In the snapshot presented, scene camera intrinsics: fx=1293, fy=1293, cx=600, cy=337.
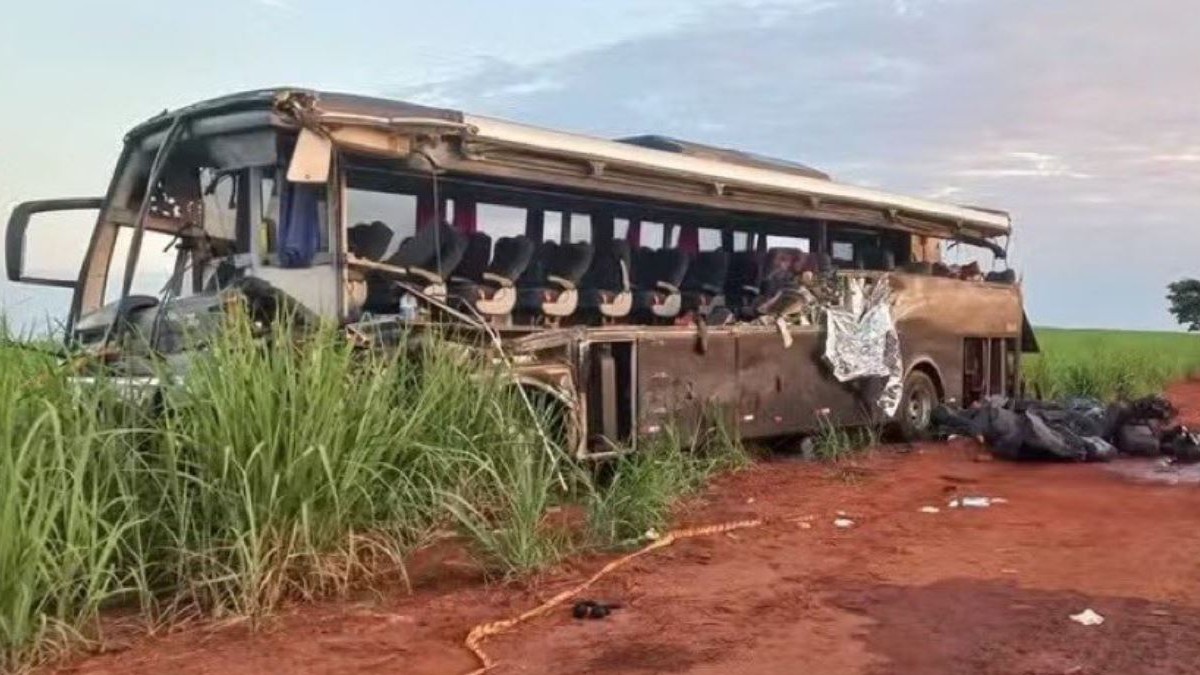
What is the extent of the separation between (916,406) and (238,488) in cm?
1005

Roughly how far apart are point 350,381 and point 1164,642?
4.00 m

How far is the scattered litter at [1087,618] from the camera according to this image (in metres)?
5.98

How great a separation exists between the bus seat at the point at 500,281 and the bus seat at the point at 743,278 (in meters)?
2.95

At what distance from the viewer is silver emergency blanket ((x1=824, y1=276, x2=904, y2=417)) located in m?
12.6

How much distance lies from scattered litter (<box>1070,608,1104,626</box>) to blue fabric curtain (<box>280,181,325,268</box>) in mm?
Answer: 5060

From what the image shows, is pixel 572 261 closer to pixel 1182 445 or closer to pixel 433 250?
pixel 433 250

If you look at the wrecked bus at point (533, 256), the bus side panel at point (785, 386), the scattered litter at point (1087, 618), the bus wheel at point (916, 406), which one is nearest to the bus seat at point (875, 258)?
the wrecked bus at point (533, 256)

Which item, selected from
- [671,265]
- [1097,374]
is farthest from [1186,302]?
[671,265]

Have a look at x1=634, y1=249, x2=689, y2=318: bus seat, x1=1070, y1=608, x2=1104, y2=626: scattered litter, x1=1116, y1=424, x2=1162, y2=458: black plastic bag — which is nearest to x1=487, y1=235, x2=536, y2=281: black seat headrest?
x1=634, y1=249, x2=689, y2=318: bus seat

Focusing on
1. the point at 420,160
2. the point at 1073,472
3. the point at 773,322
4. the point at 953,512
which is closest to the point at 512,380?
the point at 420,160

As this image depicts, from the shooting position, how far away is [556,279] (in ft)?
33.8

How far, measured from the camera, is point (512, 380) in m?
7.95

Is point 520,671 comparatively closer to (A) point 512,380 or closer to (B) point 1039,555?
(A) point 512,380

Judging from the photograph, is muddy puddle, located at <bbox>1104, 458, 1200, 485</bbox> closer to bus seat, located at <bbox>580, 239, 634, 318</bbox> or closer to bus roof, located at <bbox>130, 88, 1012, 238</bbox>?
bus roof, located at <bbox>130, 88, 1012, 238</bbox>
